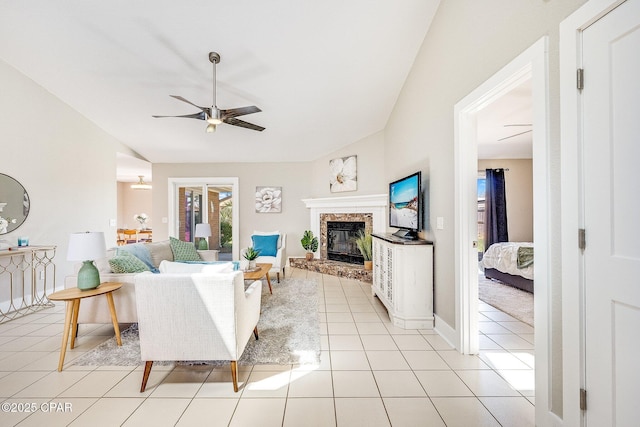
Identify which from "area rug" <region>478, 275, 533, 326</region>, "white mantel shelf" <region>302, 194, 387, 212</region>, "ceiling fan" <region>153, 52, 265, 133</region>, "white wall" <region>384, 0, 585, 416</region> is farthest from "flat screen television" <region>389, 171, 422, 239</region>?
"ceiling fan" <region>153, 52, 265, 133</region>

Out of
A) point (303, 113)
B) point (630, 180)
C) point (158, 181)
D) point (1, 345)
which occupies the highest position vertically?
point (303, 113)

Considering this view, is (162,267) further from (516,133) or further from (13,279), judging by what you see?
(516,133)

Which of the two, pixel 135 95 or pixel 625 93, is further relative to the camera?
pixel 135 95

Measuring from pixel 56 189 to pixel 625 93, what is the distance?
5.99 meters

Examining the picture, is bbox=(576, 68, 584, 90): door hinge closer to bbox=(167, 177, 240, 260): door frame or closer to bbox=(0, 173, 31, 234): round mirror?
bbox=(0, 173, 31, 234): round mirror

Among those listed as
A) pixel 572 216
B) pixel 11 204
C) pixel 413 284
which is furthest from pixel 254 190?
pixel 572 216

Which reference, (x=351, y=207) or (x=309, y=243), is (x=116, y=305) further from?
(x=351, y=207)

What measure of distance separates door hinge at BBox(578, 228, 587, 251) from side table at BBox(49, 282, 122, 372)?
3.25 metres

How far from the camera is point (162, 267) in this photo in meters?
2.02

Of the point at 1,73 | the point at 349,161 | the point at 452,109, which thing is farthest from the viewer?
the point at 349,161

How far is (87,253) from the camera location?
2268 mm

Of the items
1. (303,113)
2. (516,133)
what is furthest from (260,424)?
(516,133)

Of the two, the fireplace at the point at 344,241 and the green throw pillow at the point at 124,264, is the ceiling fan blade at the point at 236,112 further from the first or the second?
the fireplace at the point at 344,241

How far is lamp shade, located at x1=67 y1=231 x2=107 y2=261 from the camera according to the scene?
2.24 m
